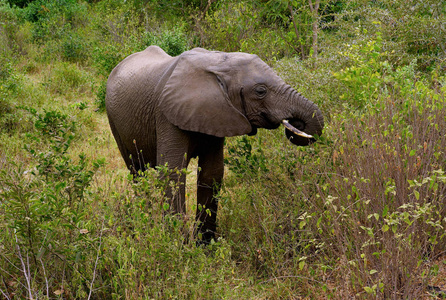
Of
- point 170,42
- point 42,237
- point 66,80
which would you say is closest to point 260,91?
point 42,237

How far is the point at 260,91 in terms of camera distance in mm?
4086

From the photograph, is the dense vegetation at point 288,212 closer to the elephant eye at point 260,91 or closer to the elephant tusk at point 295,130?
the elephant tusk at point 295,130

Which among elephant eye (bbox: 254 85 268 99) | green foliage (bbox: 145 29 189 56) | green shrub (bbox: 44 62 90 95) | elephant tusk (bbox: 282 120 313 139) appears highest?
elephant eye (bbox: 254 85 268 99)

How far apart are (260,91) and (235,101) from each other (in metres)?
0.22

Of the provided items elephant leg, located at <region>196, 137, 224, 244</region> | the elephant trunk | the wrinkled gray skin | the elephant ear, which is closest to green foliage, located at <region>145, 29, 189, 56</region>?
the wrinkled gray skin

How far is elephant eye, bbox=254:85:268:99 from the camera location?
408 centimetres

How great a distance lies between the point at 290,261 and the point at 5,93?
6.01 meters

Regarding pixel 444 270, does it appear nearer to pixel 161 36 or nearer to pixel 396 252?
pixel 396 252

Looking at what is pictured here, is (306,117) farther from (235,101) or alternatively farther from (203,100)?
(203,100)

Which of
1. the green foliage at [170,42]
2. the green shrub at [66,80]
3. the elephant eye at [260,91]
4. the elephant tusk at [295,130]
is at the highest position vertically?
the elephant eye at [260,91]

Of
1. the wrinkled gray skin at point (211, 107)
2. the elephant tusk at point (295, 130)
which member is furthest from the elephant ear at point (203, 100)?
the elephant tusk at point (295, 130)

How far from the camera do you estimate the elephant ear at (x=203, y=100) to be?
4129 millimetres

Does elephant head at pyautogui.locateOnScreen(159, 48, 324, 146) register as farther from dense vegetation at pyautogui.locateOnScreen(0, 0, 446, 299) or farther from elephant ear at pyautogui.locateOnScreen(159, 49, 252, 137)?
dense vegetation at pyautogui.locateOnScreen(0, 0, 446, 299)

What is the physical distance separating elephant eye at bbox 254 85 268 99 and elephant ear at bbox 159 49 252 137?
0.70 feet
